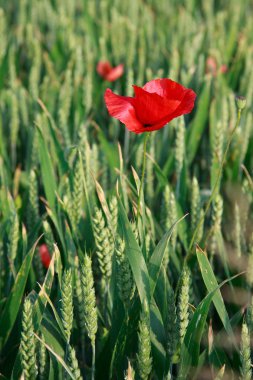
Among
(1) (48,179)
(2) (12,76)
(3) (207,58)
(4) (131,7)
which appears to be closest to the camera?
(1) (48,179)

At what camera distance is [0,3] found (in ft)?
9.08

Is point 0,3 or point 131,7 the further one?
point 0,3

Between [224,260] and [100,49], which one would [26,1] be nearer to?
[100,49]

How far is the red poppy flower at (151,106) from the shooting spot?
2.99 feet

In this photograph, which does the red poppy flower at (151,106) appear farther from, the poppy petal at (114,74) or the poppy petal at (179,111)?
the poppy petal at (114,74)

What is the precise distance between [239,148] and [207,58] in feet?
2.24

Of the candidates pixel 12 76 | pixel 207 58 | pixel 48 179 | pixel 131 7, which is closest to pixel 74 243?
pixel 48 179

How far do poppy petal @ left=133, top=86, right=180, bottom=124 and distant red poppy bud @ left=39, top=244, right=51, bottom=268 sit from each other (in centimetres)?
38

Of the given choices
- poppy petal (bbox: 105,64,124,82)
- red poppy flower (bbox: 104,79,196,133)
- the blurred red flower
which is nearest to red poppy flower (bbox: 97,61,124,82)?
poppy petal (bbox: 105,64,124,82)

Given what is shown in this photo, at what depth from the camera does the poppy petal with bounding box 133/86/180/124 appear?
2.99 feet

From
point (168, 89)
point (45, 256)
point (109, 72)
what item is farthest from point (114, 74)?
point (168, 89)

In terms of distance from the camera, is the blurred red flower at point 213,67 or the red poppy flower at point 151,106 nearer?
the red poppy flower at point 151,106

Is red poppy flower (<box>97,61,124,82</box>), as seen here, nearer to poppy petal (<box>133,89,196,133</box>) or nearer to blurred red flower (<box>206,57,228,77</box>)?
blurred red flower (<box>206,57,228,77</box>)

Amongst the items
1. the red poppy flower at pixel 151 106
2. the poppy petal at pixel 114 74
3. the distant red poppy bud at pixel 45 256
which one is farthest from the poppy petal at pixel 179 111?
the poppy petal at pixel 114 74
